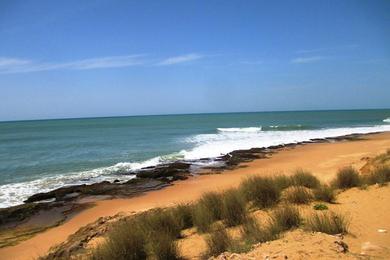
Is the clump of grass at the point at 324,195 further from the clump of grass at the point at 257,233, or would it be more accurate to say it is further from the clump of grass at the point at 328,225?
the clump of grass at the point at 257,233

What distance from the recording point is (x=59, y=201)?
46.8 feet

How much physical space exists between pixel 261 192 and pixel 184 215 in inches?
79.1

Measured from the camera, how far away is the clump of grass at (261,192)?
8688 mm

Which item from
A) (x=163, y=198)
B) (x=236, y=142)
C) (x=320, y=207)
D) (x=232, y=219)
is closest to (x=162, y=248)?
(x=232, y=219)

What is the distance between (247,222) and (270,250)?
1.92m

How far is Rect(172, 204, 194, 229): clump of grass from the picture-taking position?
8109 mm

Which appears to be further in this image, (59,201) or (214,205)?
(59,201)

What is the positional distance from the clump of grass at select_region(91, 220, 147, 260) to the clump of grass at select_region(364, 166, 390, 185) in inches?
259

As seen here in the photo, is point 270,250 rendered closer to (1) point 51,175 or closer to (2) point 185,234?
(2) point 185,234

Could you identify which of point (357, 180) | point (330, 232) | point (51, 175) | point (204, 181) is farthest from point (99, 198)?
point (330, 232)

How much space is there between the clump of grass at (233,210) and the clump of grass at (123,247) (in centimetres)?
201

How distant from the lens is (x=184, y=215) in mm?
8281

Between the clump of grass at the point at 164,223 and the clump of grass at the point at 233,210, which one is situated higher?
the clump of grass at the point at 233,210

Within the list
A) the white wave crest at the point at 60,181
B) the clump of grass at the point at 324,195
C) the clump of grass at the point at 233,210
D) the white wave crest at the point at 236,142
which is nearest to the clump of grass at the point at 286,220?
the clump of grass at the point at 233,210
